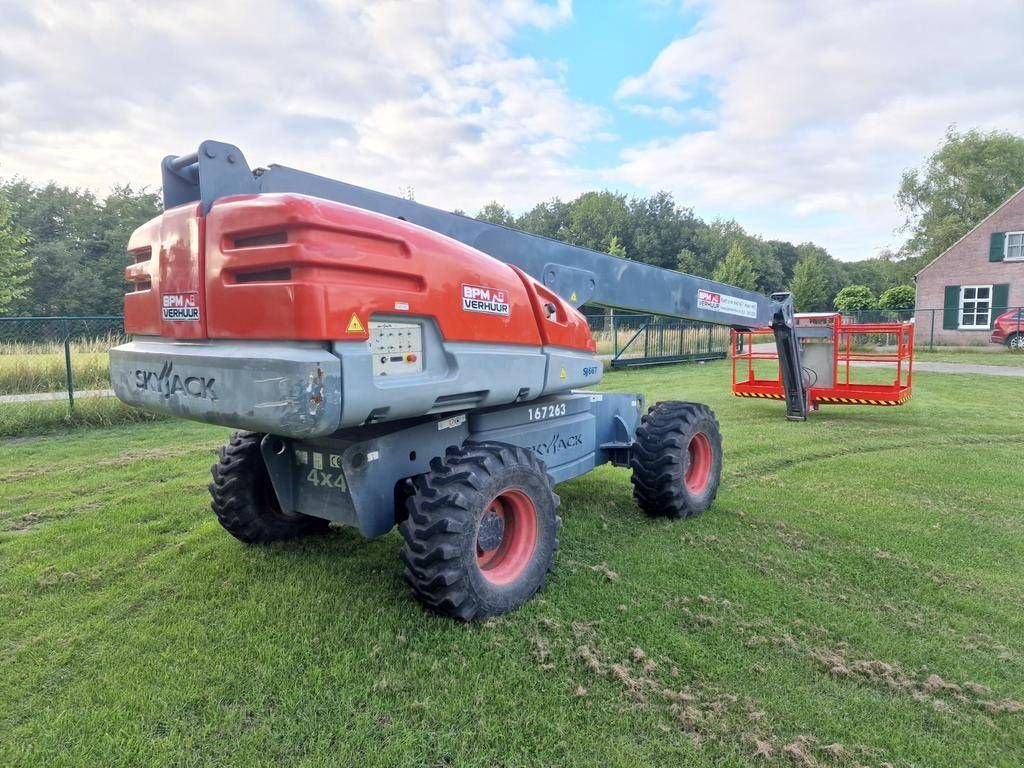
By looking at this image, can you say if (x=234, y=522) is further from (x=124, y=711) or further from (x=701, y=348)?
(x=701, y=348)

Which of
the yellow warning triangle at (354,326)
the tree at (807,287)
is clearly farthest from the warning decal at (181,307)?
the tree at (807,287)

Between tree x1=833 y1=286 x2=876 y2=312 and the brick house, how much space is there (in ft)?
46.3

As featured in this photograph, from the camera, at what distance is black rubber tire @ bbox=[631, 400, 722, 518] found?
4594 mm

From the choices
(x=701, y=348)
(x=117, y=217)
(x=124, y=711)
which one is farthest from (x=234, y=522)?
(x=117, y=217)

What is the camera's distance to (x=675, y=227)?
54406mm

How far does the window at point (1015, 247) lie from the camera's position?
25.8 metres

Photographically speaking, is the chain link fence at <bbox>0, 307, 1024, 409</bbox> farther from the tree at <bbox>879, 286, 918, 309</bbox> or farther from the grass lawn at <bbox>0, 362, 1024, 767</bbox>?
the tree at <bbox>879, 286, 918, 309</bbox>

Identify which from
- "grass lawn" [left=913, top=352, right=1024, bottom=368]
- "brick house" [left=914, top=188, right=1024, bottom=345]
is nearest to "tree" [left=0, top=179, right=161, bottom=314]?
"grass lawn" [left=913, top=352, right=1024, bottom=368]

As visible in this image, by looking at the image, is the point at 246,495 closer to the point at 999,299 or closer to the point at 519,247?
the point at 519,247

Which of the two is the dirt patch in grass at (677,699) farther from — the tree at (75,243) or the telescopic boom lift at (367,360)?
the tree at (75,243)

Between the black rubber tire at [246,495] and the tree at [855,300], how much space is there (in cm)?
4457

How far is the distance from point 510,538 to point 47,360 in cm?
1025

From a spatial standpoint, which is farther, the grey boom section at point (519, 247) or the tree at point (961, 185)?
the tree at point (961, 185)

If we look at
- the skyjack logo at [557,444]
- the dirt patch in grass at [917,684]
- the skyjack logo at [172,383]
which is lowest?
the dirt patch in grass at [917,684]
